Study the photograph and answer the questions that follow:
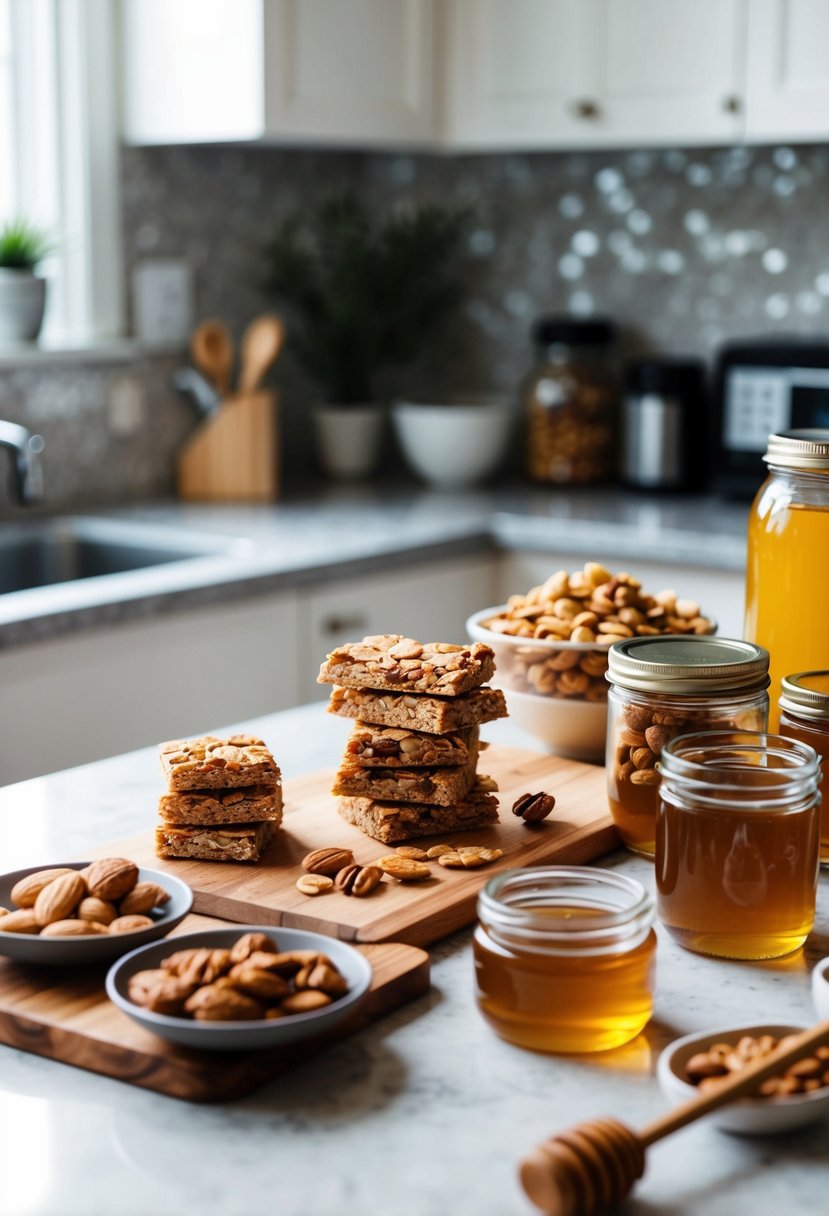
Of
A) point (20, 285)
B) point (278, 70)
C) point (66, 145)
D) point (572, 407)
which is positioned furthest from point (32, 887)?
point (572, 407)

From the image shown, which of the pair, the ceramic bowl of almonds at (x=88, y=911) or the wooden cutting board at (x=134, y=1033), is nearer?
the wooden cutting board at (x=134, y=1033)

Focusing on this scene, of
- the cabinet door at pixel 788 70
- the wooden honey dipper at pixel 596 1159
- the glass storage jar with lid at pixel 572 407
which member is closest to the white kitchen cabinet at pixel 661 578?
the glass storage jar with lid at pixel 572 407

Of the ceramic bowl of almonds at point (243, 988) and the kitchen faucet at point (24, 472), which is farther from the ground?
the kitchen faucet at point (24, 472)

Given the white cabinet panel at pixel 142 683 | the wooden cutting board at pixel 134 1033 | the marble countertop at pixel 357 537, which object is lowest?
the white cabinet panel at pixel 142 683

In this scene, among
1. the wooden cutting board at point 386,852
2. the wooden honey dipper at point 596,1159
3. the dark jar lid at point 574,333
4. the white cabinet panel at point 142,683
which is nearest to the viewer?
the wooden honey dipper at point 596,1159

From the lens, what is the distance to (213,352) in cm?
335

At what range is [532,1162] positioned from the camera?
78cm

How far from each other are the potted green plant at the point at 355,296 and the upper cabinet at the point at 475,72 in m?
0.28

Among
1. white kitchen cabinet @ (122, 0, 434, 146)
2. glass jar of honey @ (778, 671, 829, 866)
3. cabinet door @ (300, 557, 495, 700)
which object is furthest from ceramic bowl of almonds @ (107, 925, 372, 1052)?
white kitchen cabinet @ (122, 0, 434, 146)

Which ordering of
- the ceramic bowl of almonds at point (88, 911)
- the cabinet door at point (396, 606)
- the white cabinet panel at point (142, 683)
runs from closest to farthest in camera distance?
the ceramic bowl of almonds at point (88, 911) < the white cabinet panel at point (142, 683) < the cabinet door at point (396, 606)

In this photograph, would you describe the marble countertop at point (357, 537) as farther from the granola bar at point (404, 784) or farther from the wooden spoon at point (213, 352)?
the granola bar at point (404, 784)

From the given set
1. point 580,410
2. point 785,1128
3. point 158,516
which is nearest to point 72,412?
point 158,516

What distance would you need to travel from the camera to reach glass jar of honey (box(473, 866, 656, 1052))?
93 centimetres

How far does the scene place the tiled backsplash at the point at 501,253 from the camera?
3291 mm
